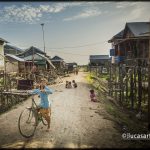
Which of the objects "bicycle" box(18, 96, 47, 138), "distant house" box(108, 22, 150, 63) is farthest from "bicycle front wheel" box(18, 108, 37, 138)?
"distant house" box(108, 22, 150, 63)

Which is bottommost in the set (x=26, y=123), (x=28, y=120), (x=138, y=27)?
(x=26, y=123)

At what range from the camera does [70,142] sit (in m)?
8.05

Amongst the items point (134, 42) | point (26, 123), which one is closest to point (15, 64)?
point (134, 42)

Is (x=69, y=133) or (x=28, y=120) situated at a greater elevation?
(x=28, y=120)

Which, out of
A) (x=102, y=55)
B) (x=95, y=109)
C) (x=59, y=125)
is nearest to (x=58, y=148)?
(x=59, y=125)

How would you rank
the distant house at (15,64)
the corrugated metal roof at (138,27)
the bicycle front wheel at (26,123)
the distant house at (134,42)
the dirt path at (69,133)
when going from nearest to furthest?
the dirt path at (69,133) → the bicycle front wheel at (26,123) → the distant house at (134,42) → the corrugated metal roof at (138,27) → the distant house at (15,64)

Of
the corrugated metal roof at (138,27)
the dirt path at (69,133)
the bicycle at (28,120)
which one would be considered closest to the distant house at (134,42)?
the corrugated metal roof at (138,27)

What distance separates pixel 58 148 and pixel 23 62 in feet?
125

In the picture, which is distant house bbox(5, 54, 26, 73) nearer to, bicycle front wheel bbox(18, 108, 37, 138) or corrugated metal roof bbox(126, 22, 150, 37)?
corrugated metal roof bbox(126, 22, 150, 37)

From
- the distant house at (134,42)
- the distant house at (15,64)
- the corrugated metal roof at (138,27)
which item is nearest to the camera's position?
the distant house at (134,42)

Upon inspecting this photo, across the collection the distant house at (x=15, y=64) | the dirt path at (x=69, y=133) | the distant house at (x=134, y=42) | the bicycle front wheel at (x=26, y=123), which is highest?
the distant house at (x=134, y=42)

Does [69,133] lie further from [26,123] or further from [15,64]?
[15,64]

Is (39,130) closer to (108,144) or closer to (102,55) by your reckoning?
(108,144)

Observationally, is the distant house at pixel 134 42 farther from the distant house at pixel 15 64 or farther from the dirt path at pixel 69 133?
the distant house at pixel 15 64
